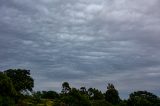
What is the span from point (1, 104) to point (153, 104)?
88876 mm

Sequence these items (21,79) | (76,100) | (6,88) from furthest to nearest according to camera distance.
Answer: (21,79), (76,100), (6,88)

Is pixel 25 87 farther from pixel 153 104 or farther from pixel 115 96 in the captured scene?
pixel 153 104

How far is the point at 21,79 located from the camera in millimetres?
189000

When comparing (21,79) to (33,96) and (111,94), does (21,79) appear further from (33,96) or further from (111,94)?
(111,94)

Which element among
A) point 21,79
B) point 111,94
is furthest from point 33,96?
point 111,94

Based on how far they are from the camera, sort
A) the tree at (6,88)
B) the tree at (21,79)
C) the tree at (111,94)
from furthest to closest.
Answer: the tree at (111,94) → the tree at (21,79) → the tree at (6,88)

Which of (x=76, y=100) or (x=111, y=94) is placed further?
(x=111, y=94)

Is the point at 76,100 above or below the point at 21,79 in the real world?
below

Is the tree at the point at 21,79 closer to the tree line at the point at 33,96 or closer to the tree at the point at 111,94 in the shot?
the tree line at the point at 33,96

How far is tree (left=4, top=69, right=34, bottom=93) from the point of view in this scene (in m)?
182

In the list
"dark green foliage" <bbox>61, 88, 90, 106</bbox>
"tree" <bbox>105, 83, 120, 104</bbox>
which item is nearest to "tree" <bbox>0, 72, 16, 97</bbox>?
"dark green foliage" <bbox>61, 88, 90, 106</bbox>

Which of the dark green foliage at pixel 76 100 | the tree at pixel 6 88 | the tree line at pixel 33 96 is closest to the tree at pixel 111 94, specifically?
the tree line at pixel 33 96

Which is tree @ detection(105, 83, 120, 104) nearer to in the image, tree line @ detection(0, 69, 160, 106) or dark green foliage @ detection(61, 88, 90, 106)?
tree line @ detection(0, 69, 160, 106)

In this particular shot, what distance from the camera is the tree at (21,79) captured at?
182 metres
